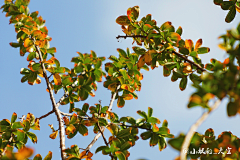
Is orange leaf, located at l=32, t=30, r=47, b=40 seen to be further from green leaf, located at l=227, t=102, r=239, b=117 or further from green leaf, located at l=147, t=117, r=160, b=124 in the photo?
green leaf, located at l=227, t=102, r=239, b=117

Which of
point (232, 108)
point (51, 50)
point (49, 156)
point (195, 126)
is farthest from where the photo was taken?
point (51, 50)

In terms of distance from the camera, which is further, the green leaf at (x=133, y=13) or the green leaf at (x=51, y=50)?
the green leaf at (x=51, y=50)

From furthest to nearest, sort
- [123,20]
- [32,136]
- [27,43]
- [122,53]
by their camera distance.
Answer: [122,53] < [27,43] < [123,20] < [32,136]

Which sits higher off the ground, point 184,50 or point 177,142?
point 184,50

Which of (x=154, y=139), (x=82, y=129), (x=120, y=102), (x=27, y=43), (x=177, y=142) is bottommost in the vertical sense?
(x=177, y=142)

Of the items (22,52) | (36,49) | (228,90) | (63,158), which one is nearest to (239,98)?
(228,90)

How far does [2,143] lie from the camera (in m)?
1.71

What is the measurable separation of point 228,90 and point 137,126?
1313 mm

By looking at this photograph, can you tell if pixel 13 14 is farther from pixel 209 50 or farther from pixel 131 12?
pixel 209 50

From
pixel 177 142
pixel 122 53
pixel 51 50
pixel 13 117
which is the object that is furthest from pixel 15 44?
pixel 177 142

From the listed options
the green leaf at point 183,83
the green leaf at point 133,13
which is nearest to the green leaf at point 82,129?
the green leaf at point 183,83

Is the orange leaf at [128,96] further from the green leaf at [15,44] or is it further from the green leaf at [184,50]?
the green leaf at [15,44]

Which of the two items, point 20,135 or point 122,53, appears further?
point 122,53

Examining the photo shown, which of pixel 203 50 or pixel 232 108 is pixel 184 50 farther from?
pixel 232 108
